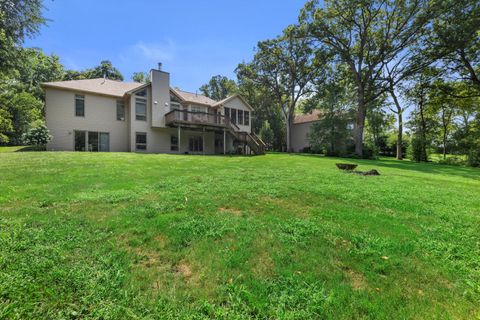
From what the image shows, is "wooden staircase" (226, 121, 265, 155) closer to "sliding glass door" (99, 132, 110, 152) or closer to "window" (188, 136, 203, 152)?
"window" (188, 136, 203, 152)

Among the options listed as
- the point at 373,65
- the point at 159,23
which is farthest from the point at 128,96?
the point at 373,65

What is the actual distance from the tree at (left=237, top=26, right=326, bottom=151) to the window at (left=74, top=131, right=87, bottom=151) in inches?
821

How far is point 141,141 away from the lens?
19844 mm

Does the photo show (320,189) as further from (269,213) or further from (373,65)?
(373,65)

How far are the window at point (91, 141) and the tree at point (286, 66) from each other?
1976cm

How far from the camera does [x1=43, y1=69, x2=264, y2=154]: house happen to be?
1753cm

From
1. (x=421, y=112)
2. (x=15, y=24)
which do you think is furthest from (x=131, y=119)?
(x=421, y=112)

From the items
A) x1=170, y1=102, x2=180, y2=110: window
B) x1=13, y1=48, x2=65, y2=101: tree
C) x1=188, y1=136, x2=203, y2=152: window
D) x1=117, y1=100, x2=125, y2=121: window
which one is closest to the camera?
x1=117, y1=100, x2=125, y2=121: window

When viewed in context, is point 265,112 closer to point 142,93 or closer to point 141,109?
point 142,93

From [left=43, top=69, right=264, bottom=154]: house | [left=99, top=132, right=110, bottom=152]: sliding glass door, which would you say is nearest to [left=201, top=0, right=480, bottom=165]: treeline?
[left=43, top=69, right=264, bottom=154]: house

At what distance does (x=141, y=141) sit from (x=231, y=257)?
62.8 ft

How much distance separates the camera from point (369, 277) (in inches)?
105

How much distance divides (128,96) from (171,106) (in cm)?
365

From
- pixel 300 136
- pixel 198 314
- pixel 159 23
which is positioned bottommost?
pixel 198 314
